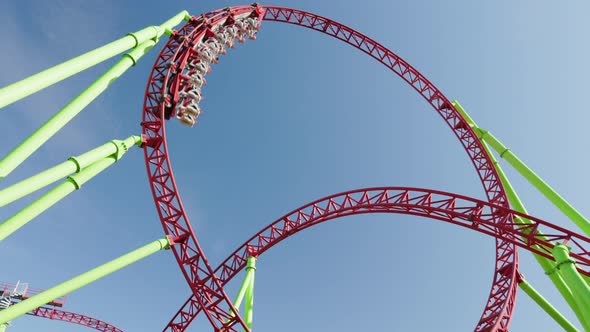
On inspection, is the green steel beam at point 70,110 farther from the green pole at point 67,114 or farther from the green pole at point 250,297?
the green pole at point 250,297

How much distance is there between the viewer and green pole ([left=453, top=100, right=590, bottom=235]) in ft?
31.1

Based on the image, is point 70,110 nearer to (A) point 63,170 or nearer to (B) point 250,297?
(A) point 63,170

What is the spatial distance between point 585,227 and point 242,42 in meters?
12.3

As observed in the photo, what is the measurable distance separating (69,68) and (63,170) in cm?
191

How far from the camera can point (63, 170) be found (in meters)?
6.29

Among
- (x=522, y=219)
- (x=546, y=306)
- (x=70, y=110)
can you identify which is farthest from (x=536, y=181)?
(x=70, y=110)

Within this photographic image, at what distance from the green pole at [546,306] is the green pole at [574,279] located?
17.2ft

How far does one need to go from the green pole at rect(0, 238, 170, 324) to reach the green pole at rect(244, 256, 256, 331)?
3874mm

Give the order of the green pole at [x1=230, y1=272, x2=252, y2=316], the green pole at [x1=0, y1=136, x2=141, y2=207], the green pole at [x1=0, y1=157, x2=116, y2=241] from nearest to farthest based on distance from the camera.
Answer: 1. the green pole at [x1=0, y1=136, x2=141, y2=207]
2. the green pole at [x1=0, y1=157, x2=116, y2=241]
3. the green pole at [x1=230, y1=272, x2=252, y2=316]

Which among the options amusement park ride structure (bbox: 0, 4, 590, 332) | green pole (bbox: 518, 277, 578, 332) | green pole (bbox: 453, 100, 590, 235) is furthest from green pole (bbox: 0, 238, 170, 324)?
green pole (bbox: 518, 277, 578, 332)

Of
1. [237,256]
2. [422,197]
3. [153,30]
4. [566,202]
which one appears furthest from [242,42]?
[566,202]

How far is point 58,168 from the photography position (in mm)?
6207

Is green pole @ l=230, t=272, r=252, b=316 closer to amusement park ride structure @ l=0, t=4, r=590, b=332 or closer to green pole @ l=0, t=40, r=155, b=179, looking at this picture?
amusement park ride structure @ l=0, t=4, r=590, b=332

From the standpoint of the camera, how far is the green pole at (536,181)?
9.48m
